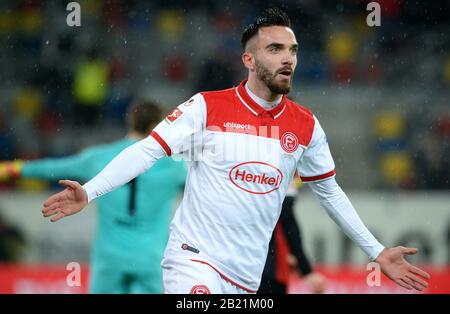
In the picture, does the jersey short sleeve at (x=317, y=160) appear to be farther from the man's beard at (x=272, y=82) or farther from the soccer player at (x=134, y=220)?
the soccer player at (x=134, y=220)

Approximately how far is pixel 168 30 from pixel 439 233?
5.63m

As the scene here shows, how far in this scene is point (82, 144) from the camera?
40.5ft

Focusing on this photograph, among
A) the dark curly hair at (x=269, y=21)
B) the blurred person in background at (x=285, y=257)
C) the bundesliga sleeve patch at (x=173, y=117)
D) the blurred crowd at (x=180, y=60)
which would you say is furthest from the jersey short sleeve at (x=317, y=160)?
the blurred crowd at (x=180, y=60)

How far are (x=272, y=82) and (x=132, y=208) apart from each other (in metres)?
2.10

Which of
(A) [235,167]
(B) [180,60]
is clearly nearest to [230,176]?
(A) [235,167]

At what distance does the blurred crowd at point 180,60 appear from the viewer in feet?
41.3

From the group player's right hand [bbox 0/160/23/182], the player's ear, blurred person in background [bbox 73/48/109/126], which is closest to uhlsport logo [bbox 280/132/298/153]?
the player's ear

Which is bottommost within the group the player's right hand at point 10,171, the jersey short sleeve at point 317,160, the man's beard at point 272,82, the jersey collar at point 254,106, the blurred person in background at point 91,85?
the jersey short sleeve at point 317,160

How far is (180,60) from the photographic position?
1365 cm

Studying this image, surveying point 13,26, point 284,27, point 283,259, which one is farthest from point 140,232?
point 13,26

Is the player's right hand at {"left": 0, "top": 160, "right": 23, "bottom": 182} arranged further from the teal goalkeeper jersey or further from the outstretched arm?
the outstretched arm

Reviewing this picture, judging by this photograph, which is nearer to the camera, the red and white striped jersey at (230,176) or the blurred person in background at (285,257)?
the red and white striped jersey at (230,176)

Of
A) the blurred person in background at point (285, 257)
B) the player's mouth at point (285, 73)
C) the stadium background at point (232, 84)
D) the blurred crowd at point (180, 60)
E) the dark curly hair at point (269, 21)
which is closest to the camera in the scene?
the player's mouth at point (285, 73)

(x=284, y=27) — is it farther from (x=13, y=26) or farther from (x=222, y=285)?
(x=13, y=26)
